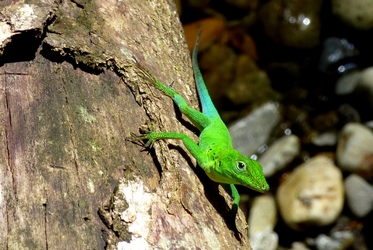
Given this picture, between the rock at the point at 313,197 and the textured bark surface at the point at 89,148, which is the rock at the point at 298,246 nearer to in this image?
the rock at the point at 313,197

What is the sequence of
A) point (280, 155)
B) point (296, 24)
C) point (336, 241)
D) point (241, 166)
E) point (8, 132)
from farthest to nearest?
point (296, 24) < point (280, 155) < point (336, 241) < point (241, 166) < point (8, 132)

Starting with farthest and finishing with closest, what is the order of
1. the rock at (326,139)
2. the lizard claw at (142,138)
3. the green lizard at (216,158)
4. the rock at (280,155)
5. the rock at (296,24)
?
the rock at (296,24), the rock at (326,139), the rock at (280,155), the green lizard at (216,158), the lizard claw at (142,138)

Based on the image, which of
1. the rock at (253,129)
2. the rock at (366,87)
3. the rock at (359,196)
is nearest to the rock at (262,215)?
the rock at (253,129)

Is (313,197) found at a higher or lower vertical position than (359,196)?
lower

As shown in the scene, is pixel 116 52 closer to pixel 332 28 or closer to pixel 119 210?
pixel 119 210

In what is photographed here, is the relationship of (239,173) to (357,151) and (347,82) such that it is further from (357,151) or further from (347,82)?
(347,82)

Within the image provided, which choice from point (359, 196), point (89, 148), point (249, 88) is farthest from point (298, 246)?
point (89, 148)

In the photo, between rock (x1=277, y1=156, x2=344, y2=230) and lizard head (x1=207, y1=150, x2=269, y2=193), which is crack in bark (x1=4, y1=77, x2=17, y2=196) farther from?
rock (x1=277, y1=156, x2=344, y2=230)
